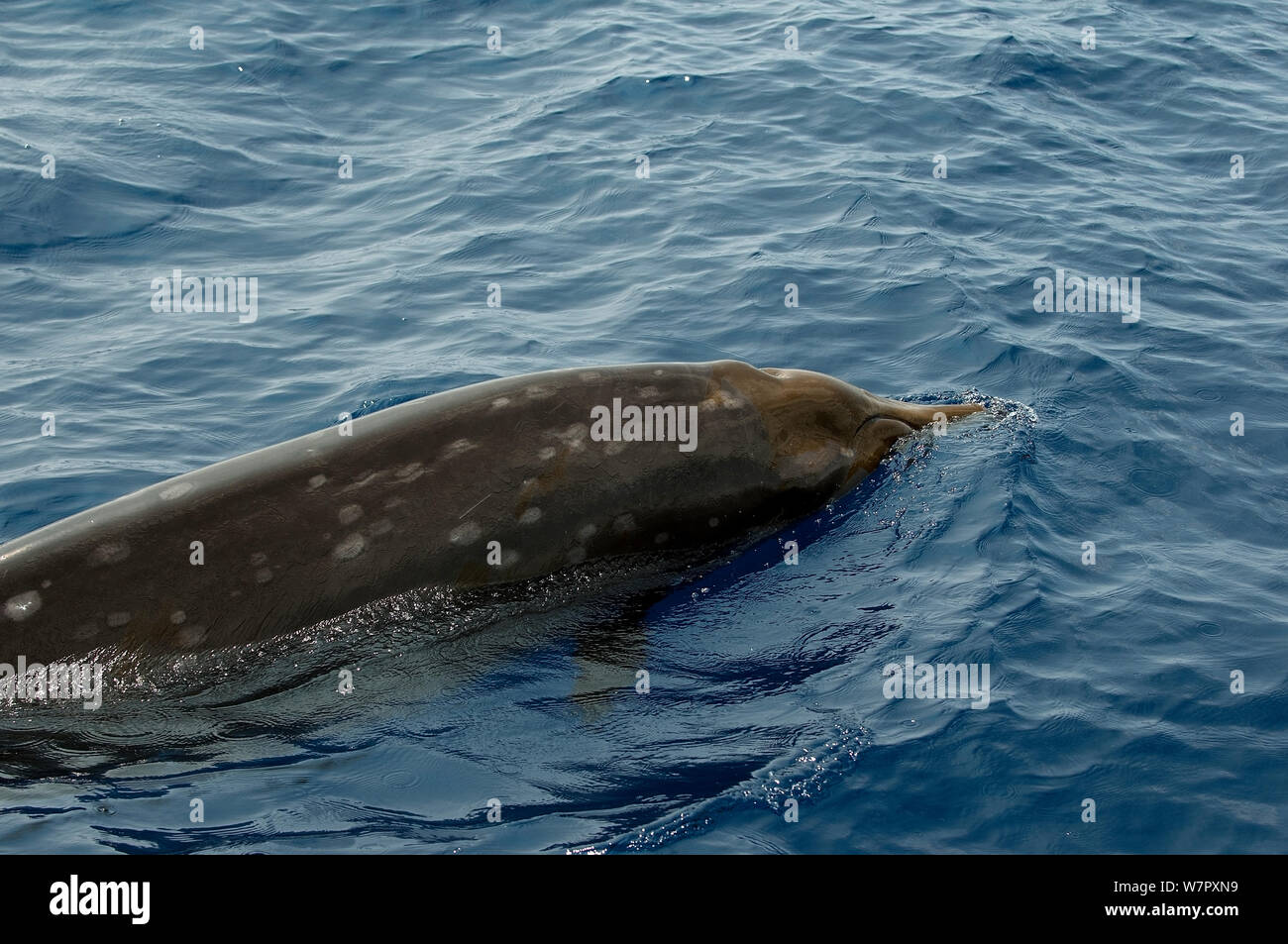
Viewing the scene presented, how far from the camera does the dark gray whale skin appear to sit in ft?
26.5

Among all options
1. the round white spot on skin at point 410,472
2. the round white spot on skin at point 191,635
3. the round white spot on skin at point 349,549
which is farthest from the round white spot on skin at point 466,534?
the round white spot on skin at point 191,635

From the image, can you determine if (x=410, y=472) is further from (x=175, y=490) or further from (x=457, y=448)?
(x=175, y=490)

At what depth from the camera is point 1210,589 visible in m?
10.1

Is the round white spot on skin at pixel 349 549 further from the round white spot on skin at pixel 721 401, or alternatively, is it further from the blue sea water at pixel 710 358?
the round white spot on skin at pixel 721 401

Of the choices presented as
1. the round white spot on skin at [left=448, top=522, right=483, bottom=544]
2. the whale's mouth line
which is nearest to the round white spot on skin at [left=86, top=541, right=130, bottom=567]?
the round white spot on skin at [left=448, top=522, right=483, bottom=544]

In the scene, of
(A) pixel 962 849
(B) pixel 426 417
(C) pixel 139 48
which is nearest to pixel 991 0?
(C) pixel 139 48

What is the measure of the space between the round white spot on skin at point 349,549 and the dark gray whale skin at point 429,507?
14 millimetres

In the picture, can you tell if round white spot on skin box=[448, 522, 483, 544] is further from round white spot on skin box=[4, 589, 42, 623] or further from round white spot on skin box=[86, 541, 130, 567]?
round white spot on skin box=[4, 589, 42, 623]

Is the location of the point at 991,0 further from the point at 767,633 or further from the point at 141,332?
the point at 767,633

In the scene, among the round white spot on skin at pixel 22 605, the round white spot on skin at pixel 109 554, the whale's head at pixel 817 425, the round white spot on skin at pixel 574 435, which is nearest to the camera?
the round white spot on skin at pixel 22 605

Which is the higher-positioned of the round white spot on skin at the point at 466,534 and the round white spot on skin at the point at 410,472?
A: the round white spot on skin at the point at 410,472

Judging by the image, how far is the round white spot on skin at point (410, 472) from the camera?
29.3ft

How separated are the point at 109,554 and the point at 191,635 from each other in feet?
2.21
